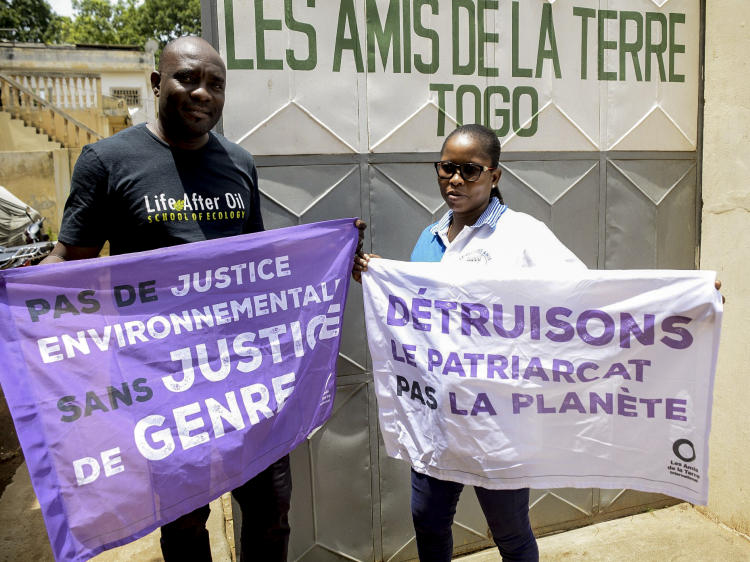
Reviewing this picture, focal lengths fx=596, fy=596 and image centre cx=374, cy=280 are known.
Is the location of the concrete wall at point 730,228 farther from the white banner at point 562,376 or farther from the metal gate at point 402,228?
the white banner at point 562,376

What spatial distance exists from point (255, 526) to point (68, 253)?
1.26m

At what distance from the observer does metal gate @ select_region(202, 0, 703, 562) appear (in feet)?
9.64

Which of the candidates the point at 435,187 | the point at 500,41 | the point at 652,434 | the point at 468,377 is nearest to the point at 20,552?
the point at 468,377

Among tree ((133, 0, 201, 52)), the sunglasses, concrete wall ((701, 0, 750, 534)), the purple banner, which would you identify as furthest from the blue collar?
tree ((133, 0, 201, 52))

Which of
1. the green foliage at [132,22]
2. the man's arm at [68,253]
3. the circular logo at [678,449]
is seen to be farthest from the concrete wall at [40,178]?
the green foliage at [132,22]

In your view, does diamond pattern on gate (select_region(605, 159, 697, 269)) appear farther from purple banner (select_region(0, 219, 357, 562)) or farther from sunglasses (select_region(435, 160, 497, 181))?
purple banner (select_region(0, 219, 357, 562))

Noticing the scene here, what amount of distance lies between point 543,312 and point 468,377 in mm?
364

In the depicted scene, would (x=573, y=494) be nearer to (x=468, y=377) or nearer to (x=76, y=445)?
(x=468, y=377)

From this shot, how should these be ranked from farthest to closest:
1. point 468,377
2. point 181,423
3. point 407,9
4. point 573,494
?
point 573,494 → point 407,9 → point 468,377 → point 181,423

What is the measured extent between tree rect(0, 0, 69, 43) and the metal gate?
3367 centimetres

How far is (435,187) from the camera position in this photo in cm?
308

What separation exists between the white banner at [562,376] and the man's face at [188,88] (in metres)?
0.97

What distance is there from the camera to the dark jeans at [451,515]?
222 centimetres

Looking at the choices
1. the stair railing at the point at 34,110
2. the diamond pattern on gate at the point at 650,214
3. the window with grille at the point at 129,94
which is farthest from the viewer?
the window with grille at the point at 129,94
